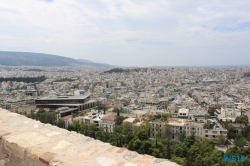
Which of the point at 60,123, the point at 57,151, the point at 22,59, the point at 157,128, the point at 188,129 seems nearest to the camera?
the point at 57,151

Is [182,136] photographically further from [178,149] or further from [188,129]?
[178,149]

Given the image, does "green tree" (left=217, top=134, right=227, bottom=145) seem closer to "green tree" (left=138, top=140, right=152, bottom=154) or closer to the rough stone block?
"green tree" (left=138, top=140, right=152, bottom=154)

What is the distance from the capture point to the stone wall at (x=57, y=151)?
5.21 ft

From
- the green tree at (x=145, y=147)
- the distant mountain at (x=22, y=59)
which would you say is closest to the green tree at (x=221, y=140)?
the green tree at (x=145, y=147)

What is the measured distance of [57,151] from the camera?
5.78 ft

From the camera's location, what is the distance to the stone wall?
1.59 meters

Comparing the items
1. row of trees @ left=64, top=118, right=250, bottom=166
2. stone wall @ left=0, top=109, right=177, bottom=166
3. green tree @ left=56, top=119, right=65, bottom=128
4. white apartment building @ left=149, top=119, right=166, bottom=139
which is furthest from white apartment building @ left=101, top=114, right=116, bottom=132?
stone wall @ left=0, top=109, right=177, bottom=166

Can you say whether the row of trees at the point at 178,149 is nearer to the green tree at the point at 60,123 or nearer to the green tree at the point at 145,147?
the green tree at the point at 145,147

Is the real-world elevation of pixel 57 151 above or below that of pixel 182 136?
above

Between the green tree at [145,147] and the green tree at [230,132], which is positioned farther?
the green tree at [230,132]

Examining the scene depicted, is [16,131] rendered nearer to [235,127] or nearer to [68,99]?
[235,127]

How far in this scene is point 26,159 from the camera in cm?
171

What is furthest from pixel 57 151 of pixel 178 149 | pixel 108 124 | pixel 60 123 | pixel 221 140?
pixel 60 123

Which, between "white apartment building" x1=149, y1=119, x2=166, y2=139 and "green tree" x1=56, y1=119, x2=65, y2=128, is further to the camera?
"green tree" x1=56, y1=119, x2=65, y2=128
